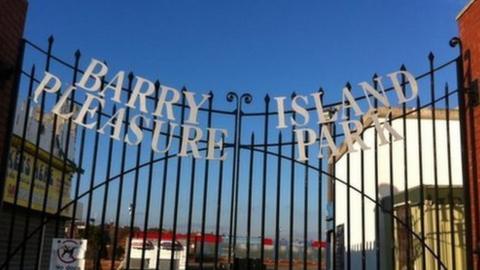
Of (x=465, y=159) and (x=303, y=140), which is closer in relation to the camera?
(x=465, y=159)

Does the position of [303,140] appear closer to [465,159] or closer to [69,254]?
[465,159]

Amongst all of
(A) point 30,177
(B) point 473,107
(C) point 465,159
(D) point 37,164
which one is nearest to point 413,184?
(C) point 465,159

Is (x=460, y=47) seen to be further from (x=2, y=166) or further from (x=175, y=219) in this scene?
(x=2, y=166)

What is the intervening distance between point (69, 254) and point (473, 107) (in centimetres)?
405

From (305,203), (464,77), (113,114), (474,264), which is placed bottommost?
(474,264)

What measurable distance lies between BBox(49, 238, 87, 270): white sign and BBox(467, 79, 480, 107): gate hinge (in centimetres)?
387

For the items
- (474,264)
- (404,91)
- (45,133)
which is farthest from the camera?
(45,133)

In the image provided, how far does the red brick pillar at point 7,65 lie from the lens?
5.86 metres

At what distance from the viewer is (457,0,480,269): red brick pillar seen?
18.3ft

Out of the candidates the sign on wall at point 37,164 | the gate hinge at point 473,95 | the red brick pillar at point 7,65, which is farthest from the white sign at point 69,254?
the sign on wall at point 37,164

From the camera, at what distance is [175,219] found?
5785 millimetres

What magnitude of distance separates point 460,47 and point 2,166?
4.64 meters

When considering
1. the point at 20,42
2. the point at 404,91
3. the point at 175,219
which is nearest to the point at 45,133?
the point at 20,42

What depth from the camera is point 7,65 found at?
592 centimetres
